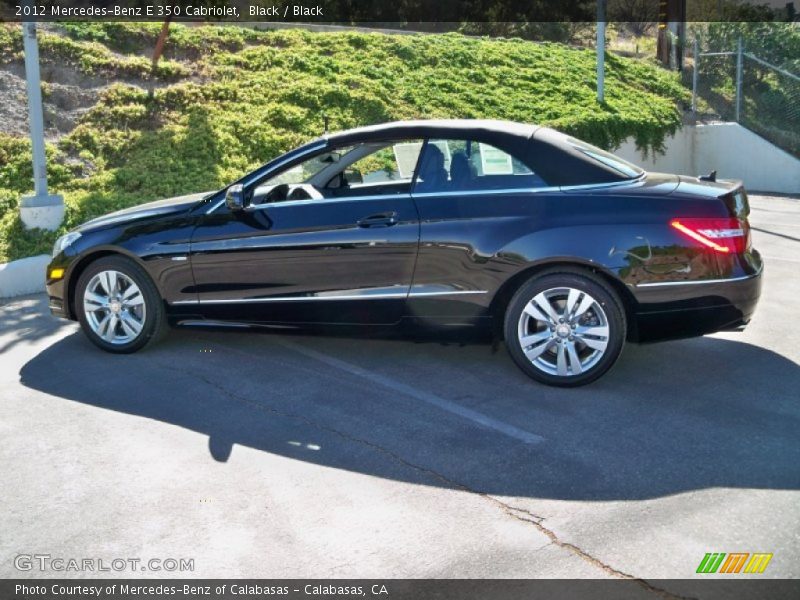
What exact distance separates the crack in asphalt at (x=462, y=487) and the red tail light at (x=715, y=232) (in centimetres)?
222

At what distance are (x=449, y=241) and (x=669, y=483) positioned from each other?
7.21 feet

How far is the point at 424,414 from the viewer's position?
5.70 m

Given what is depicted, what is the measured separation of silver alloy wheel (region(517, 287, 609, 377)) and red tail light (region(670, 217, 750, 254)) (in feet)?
2.25

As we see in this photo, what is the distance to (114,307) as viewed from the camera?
695 centimetres

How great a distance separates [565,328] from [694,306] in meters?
0.78

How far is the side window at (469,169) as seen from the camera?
20.4ft

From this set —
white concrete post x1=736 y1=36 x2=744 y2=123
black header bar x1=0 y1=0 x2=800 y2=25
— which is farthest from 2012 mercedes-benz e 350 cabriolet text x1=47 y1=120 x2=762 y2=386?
white concrete post x1=736 y1=36 x2=744 y2=123

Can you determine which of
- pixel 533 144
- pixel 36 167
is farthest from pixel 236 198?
pixel 36 167

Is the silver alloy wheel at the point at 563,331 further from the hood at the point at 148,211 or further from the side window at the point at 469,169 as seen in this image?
the hood at the point at 148,211

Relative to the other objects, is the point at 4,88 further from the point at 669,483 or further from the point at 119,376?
the point at 669,483

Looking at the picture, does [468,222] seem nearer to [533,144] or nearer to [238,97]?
[533,144]

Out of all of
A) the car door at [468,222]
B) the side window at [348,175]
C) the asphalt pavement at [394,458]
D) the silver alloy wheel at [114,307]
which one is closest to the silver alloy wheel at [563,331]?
the asphalt pavement at [394,458]

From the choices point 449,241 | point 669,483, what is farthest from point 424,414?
point 669,483

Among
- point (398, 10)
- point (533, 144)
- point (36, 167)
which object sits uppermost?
point (398, 10)
